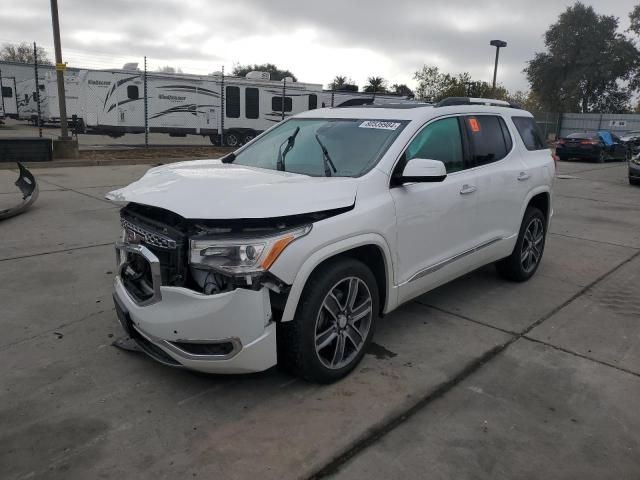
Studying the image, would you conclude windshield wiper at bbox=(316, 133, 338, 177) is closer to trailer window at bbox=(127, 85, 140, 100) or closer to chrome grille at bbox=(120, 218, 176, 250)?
chrome grille at bbox=(120, 218, 176, 250)

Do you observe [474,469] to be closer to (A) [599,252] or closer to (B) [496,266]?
(B) [496,266]

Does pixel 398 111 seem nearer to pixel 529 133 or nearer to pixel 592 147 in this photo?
pixel 529 133

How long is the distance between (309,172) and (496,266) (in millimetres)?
2755

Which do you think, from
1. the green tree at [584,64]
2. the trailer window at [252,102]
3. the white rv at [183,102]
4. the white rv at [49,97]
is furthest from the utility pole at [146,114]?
the green tree at [584,64]

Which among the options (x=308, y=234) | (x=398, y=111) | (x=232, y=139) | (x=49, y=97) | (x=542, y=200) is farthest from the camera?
(x=49, y=97)

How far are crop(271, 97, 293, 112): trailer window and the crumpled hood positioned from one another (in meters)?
20.3

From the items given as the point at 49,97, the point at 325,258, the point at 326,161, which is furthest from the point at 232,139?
the point at 325,258

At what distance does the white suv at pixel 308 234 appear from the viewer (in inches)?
114

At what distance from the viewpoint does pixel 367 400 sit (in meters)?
3.25

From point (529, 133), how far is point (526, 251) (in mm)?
1254

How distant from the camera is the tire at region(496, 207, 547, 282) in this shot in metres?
5.39

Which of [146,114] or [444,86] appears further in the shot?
[444,86]

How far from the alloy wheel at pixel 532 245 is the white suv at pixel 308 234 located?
82 centimetres

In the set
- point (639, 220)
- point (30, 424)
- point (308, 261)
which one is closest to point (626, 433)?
point (308, 261)
